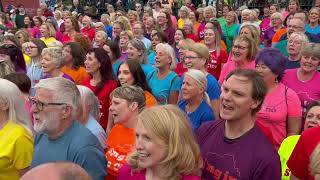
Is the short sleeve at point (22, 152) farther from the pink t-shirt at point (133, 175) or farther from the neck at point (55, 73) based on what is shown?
the neck at point (55, 73)

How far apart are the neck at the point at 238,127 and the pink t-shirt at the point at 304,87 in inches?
85.0

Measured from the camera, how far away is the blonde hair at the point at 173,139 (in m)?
2.89

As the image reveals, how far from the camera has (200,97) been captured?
16.3 feet

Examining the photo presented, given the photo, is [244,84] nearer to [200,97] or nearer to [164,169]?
[164,169]

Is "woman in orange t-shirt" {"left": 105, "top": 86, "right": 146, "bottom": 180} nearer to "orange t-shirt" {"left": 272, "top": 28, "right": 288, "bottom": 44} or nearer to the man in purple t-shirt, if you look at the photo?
the man in purple t-shirt

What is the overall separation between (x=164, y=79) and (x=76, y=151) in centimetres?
320

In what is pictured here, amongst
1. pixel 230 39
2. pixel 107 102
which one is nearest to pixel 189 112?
pixel 107 102

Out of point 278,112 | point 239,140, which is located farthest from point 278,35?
point 239,140

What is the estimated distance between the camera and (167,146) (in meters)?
2.90

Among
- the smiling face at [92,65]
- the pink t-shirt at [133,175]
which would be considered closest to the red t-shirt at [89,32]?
the smiling face at [92,65]

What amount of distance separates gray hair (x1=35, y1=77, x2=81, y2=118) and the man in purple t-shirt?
0.94 metres

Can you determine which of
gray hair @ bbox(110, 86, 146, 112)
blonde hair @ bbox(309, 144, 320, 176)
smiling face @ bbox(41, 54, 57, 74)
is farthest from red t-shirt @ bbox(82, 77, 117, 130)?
blonde hair @ bbox(309, 144, 320, 176)

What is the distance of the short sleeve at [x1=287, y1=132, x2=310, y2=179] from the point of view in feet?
10.5

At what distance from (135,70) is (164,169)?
113 inches
